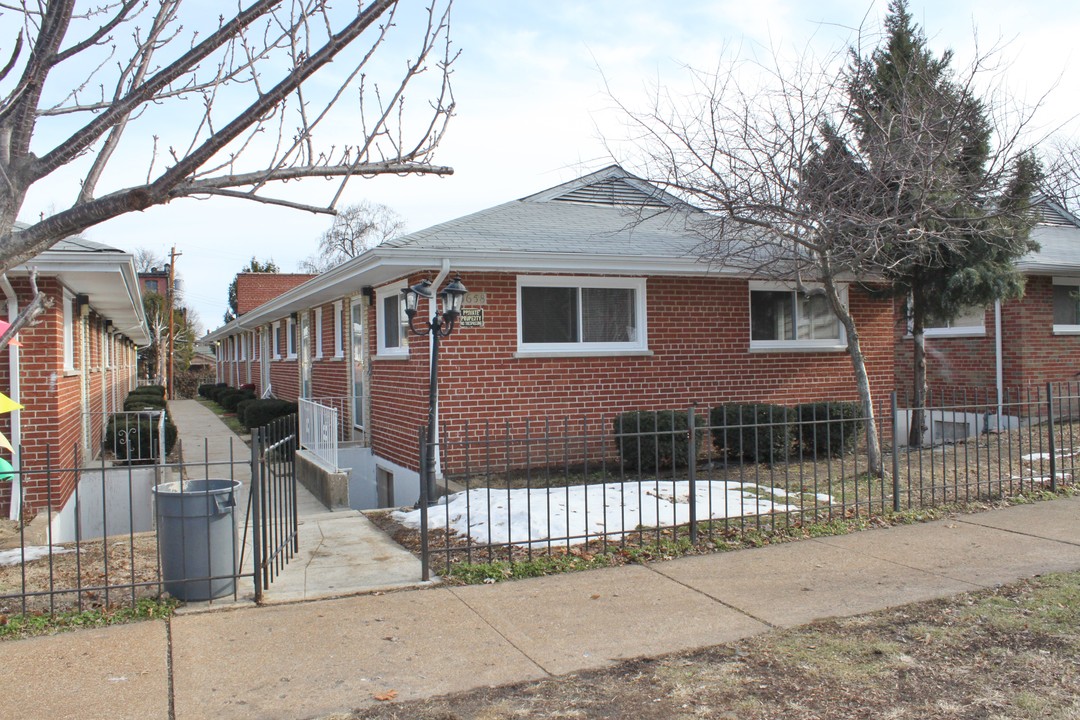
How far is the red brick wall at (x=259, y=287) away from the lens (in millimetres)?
31031

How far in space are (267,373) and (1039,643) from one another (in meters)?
23.5

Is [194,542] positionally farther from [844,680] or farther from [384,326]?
[384,326]

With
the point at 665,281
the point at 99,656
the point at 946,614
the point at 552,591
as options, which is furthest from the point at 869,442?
the point at 99,656

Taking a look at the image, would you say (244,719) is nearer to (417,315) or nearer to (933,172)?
(417,315)

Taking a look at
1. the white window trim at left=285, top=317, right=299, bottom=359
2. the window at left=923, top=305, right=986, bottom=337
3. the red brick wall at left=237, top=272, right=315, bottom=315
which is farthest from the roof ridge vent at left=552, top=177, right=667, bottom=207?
the red brick wall at left=237, top=272, right=315, bottom=315

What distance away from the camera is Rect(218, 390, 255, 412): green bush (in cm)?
2666

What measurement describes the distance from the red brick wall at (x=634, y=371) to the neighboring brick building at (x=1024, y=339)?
2.81 meters

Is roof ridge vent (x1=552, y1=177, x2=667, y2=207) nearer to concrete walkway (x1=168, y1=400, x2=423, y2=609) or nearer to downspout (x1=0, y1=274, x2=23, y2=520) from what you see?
concrete walkway (x1=168, y1=400, x2=423, y2=609)

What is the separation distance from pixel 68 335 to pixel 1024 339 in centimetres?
1434

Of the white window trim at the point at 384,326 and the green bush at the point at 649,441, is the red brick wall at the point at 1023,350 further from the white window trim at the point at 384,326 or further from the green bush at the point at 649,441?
the white window trim at the point at 384,326

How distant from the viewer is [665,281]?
1160 centimetres

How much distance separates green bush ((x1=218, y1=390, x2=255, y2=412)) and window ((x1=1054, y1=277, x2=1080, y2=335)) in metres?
21.1

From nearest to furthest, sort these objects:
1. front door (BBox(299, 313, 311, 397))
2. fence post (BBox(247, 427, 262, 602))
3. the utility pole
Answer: fence post (BBox(247, 427, 262, 602)), front door (BBox(299, 313, 311, 397)), the utility pole

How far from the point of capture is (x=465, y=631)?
5.20m
